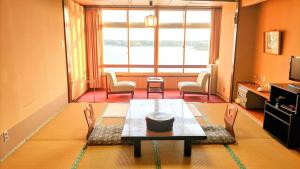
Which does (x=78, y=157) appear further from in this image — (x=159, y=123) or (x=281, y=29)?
(x=281, y=29)

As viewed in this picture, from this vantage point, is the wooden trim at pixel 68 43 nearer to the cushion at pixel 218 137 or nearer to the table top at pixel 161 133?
the table top at pixel 161 133

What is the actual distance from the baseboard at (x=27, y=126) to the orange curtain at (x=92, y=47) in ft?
7.65

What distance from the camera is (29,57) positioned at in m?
3.67

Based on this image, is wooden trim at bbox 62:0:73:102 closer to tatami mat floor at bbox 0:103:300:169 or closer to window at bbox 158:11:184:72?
tatami mat floor at bbox 0:103:300:169

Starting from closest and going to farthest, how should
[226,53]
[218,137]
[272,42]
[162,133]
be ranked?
1. [162,133]
2. [218,137]
3. [272,42]
4. [226,53]

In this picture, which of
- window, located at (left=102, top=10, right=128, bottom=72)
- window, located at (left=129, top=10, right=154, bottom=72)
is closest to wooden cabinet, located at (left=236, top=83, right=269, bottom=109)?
window, located at (left=129, top=10, right=154, bottom=72)

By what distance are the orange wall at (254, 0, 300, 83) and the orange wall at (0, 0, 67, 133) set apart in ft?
14.2

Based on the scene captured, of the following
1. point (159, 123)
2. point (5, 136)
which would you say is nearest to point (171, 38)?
point (159, 123)

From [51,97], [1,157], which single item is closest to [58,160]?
[1,157]

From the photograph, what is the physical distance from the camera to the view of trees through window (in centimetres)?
715

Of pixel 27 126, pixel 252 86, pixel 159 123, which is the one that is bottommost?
pixel 27 126

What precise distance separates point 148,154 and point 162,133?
39 centimetres

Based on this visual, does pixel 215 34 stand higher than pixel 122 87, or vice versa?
pixel 215 34

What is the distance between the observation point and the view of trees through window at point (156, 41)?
7152 millimetres
